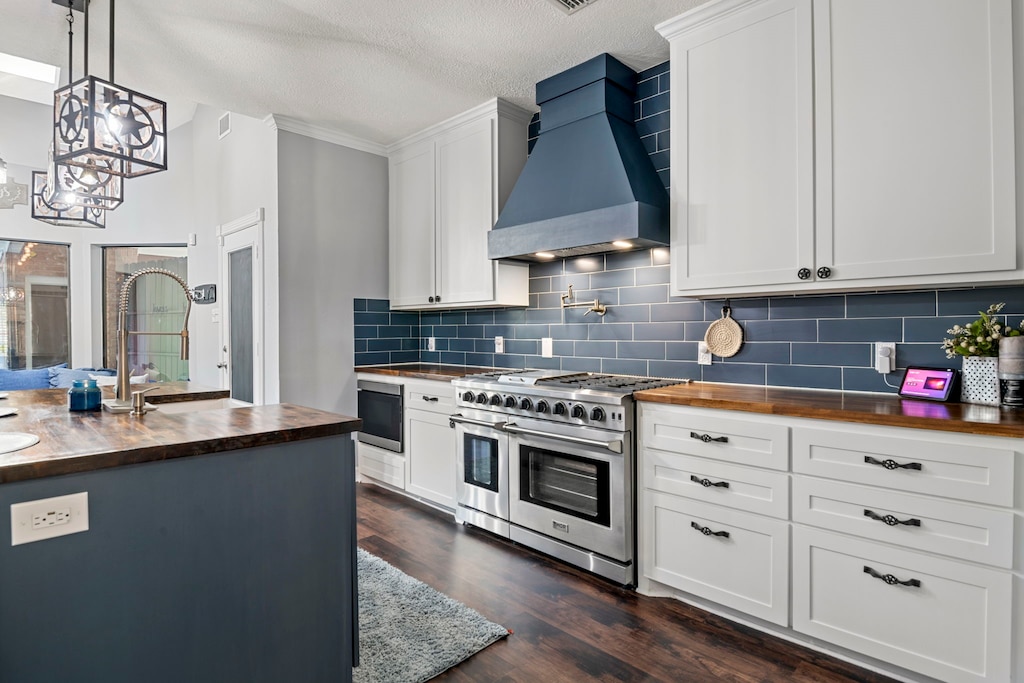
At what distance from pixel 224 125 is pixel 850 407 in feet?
17.5

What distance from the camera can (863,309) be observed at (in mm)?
2396

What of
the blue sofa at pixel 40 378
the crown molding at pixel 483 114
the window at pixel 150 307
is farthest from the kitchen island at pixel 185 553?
the window at pixel 150 307

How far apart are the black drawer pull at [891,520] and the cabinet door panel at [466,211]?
8.03 feet

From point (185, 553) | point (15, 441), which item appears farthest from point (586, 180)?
point (15, 441)

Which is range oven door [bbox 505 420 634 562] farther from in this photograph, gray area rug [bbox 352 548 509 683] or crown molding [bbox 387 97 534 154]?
crown molding [bbox 387 97 534 154]

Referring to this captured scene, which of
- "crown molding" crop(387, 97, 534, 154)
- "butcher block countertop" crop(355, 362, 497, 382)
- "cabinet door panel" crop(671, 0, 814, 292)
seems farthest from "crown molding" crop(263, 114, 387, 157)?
"cabinet door panel" crop(671, 0, 814, 292)

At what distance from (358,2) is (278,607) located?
252 centimetres

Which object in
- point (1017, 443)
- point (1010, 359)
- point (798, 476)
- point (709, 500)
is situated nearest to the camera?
point (1017, 443)

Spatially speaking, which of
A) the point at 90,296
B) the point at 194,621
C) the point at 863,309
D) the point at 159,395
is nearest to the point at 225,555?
the point at 194,621

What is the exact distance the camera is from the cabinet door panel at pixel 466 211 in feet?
12.2

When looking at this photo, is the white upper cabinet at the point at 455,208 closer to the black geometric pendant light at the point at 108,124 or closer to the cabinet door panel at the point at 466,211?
the cabinet door panel at the point at 466,211

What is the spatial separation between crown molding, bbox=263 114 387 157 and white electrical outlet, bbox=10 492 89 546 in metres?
3.27

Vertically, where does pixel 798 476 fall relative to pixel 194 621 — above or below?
above

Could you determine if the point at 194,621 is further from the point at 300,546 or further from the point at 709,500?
the point at 709,500
